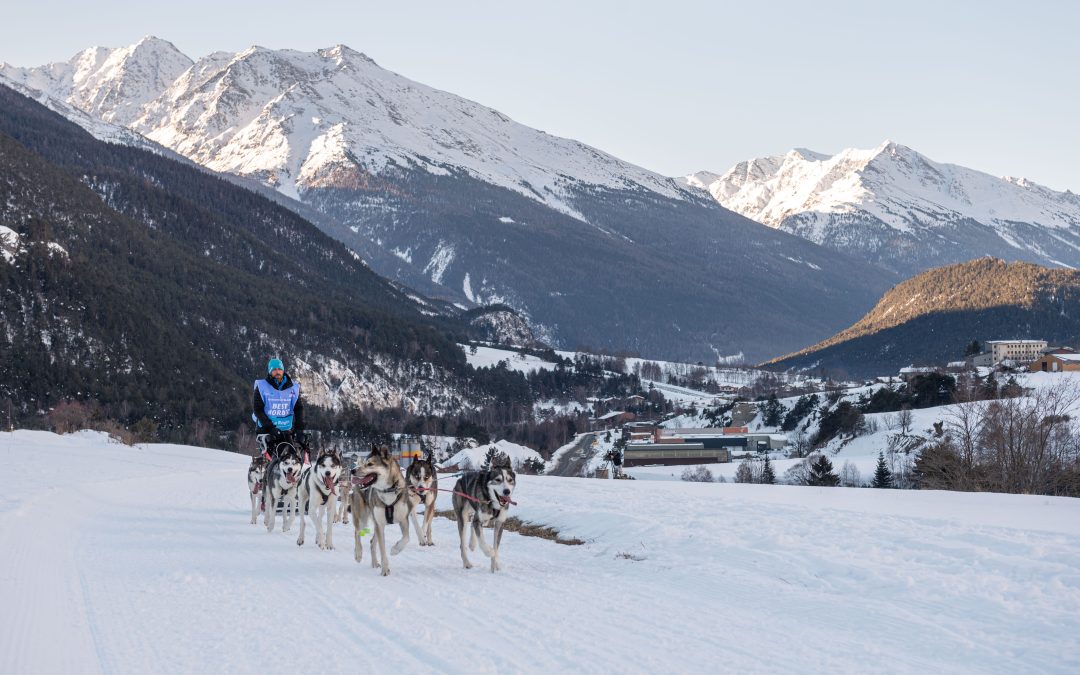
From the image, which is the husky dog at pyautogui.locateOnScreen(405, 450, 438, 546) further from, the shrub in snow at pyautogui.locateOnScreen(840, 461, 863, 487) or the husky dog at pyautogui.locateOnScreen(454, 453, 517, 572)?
the shrub in snow at pyautogui.locateOnScreen(840, 461, 863, 487)

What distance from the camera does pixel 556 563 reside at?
1803cm

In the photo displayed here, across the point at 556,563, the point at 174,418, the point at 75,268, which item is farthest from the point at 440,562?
the point at 75,268

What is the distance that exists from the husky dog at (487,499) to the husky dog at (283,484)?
4837 mm

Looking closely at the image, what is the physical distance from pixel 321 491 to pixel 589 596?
6724mm

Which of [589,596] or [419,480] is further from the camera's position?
[419,480]

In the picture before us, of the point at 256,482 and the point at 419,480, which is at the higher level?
the point at 419,480

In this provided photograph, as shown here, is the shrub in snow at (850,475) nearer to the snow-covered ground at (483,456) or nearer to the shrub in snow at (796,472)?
the shrub in snow at (796,472)

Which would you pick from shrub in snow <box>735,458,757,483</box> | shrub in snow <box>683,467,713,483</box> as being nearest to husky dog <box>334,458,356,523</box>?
shrub in snow <box>735,458,757,483</box>

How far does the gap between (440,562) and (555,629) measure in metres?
5.74

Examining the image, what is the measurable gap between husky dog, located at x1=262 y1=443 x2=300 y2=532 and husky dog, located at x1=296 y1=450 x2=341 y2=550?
2.46 ft

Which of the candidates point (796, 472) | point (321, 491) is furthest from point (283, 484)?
point (796, 472)

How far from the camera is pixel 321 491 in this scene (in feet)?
62.3

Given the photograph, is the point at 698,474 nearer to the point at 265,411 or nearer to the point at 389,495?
the point at 265,411

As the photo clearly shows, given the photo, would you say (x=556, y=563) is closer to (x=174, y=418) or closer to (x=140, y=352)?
(x=174, y=418)
